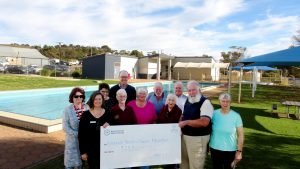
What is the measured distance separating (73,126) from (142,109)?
90cm

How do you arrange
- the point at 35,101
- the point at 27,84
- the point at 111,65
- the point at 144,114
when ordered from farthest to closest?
the point at 111,65
the point at 27,84
the point at 35,101
the point at 144,114

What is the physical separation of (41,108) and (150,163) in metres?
10.5

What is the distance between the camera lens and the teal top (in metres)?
3.59

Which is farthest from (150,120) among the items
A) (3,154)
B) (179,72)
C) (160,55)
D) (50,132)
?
(179,72)

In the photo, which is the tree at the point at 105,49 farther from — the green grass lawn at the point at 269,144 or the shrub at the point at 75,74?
the green grass lawn at the point at 269,144

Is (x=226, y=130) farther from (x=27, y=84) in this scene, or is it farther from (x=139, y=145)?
(x=27, y=84)

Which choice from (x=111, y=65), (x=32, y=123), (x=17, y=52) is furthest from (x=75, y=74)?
(x=17, y=52)

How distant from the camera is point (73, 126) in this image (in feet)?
12.1

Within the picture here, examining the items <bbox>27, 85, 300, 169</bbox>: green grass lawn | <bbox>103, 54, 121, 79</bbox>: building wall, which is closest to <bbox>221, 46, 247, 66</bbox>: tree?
<bbox>103, 54, 121, 79</bbox>: building wall

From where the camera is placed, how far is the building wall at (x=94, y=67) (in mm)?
33513

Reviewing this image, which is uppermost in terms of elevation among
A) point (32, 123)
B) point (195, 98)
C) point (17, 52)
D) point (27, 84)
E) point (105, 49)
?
point (105, 49)

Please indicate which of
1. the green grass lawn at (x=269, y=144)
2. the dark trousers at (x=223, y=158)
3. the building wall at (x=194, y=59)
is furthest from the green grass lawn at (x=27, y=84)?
the building wall at (x=194, y=59)

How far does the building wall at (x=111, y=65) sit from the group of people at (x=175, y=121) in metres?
29.7

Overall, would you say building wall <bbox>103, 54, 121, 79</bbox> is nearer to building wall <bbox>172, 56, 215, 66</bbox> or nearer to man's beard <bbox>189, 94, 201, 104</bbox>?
building wall <bbox>172, 56, 215, 66</bbox>
